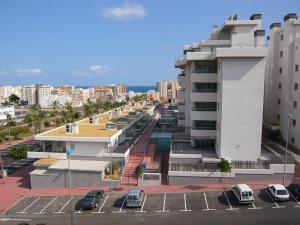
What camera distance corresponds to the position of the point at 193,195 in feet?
122

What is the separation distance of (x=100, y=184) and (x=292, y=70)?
35.8m

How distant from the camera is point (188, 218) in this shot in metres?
31.4

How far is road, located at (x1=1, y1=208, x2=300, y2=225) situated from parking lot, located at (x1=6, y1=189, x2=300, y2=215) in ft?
3.13

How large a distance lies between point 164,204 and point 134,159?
541 inches

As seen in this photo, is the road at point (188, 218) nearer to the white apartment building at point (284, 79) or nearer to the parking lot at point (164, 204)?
the parking lot at point (164, 204)

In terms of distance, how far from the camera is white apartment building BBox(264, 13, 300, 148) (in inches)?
1988

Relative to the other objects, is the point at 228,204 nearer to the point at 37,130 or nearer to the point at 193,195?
the point at 193,195

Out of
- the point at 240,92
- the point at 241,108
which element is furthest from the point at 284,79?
the point at 241,108

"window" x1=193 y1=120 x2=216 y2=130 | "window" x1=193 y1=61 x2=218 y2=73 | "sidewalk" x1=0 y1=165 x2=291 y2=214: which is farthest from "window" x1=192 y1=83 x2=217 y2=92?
"sidewalk" x1=0 y1=165 x2=291 y2=214

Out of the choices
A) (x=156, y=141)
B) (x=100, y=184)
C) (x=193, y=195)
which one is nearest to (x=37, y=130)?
(x=156, y=141)

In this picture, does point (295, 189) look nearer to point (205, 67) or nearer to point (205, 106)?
point (205, 106)

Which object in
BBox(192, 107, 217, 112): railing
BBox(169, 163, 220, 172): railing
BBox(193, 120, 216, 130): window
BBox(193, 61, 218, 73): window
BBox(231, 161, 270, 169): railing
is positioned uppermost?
BBox(193, 61, 218, 73): window

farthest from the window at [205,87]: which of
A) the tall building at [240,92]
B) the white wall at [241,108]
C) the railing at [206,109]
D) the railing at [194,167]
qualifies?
the railing at [194,167]

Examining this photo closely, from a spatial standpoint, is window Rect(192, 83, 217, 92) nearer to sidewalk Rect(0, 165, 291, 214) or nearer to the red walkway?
the red walkway
